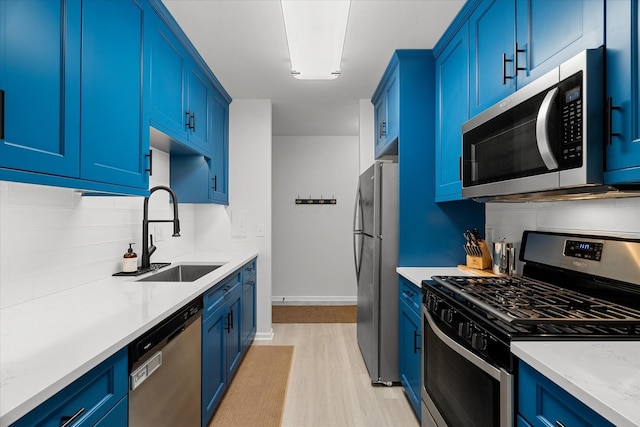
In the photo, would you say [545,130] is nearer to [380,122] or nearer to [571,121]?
[571,121]

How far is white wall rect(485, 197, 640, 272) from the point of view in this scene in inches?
55.9

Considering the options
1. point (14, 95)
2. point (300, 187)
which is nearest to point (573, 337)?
point (14, 95)

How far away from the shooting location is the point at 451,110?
2271 mm

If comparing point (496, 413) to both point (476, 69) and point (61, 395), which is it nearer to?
point (61, 395)

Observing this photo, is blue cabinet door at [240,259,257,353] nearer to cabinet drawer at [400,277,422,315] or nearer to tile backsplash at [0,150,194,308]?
tile backsplash at [0,150,194,308]

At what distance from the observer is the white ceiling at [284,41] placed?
2037 mm

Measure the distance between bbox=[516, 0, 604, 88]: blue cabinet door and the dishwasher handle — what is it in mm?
1828

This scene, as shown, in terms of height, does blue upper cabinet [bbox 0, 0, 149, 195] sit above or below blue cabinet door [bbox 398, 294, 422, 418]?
above

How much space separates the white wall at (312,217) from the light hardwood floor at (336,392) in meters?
1.55

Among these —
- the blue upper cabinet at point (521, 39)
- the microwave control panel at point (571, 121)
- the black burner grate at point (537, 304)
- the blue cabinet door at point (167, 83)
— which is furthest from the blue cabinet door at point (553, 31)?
the blue cabinet door at point (167, 83)

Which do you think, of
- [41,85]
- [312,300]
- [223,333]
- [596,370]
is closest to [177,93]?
[41,85]

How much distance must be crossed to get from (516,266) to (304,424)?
1575 millimetres

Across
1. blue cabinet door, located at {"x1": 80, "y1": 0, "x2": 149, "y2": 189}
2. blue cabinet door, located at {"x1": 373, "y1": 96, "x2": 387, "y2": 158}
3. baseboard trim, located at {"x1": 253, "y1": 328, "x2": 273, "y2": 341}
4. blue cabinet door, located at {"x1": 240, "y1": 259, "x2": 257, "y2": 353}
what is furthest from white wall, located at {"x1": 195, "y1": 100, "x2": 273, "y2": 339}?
blue cabinet door, located at {"x1": 80, "y1": 0, "x2": 149, "y2": 189}

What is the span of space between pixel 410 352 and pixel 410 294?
377mm
